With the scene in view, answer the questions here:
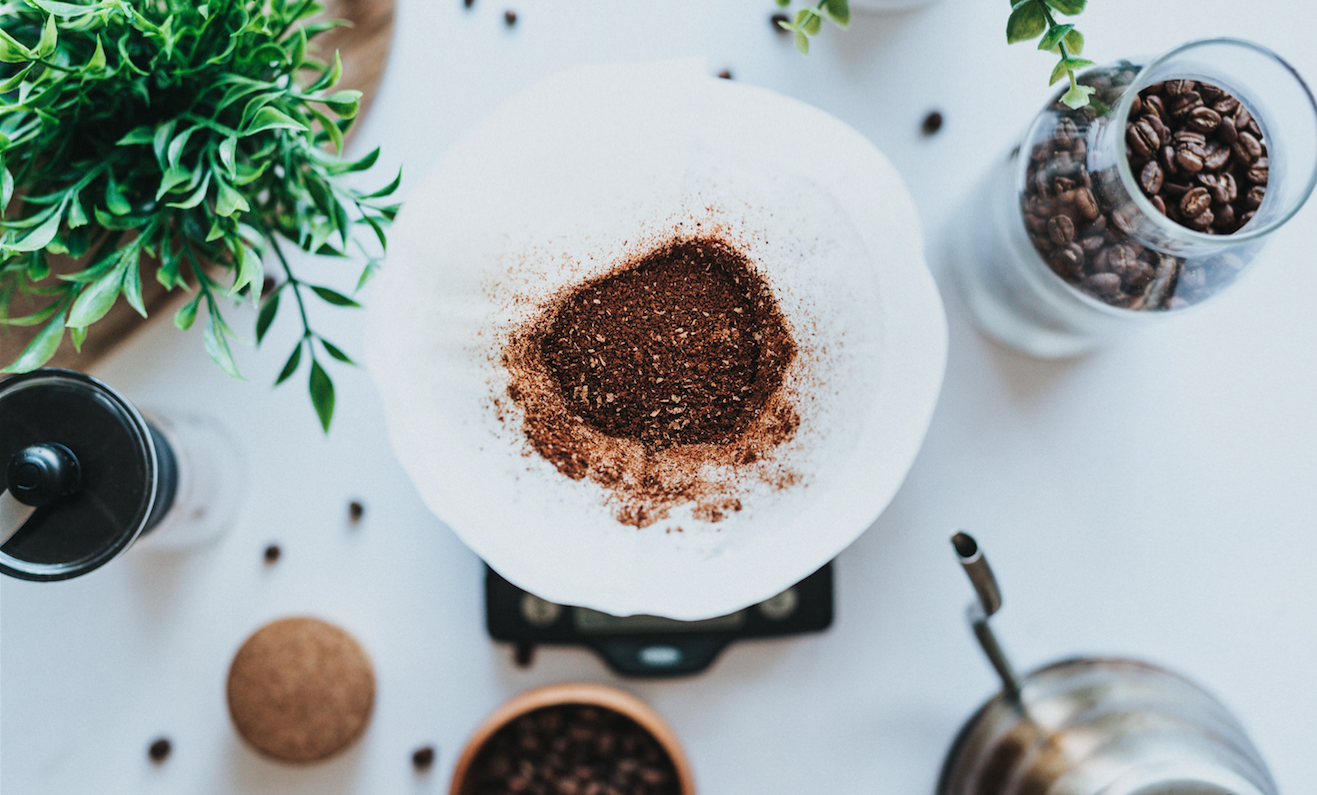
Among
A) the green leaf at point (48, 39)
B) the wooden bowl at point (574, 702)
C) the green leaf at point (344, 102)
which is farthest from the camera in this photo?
the wooden bowl at point (574, 702)

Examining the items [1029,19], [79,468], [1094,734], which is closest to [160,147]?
[79,468]

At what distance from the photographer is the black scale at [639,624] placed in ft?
2.48

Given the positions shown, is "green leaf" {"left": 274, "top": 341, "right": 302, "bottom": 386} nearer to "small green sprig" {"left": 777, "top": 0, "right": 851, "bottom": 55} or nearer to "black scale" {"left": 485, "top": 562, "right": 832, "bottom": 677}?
"black scale" {"left": 485, "top": 562, "right": 832, "bottom": 677}

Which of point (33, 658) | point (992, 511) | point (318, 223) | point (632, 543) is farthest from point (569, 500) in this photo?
point (33, 658)

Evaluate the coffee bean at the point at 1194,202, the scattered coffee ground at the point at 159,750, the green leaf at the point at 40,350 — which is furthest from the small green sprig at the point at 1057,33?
the scattered coffee ground at the point at 159,750

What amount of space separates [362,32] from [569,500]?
0.47 m

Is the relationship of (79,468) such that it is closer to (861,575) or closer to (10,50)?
(10,50)

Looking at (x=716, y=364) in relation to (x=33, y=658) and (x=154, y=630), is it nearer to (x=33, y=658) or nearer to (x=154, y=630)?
(x=154, y=630)

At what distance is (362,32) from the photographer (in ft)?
2.47

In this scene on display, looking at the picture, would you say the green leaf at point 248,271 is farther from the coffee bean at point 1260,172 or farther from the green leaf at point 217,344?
the coffee bean at point 1260,172

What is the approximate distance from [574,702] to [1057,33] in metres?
0.63

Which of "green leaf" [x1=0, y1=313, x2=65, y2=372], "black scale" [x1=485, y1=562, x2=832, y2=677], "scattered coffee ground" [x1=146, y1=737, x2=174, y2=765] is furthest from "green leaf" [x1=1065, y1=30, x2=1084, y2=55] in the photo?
"scattered coffee ground" [x1=146, y1=737, x2=174, y2=765]

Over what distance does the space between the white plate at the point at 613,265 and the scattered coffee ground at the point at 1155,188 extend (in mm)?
137

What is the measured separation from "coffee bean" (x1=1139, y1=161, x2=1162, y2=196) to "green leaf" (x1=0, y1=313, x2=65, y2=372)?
748 millimetres
